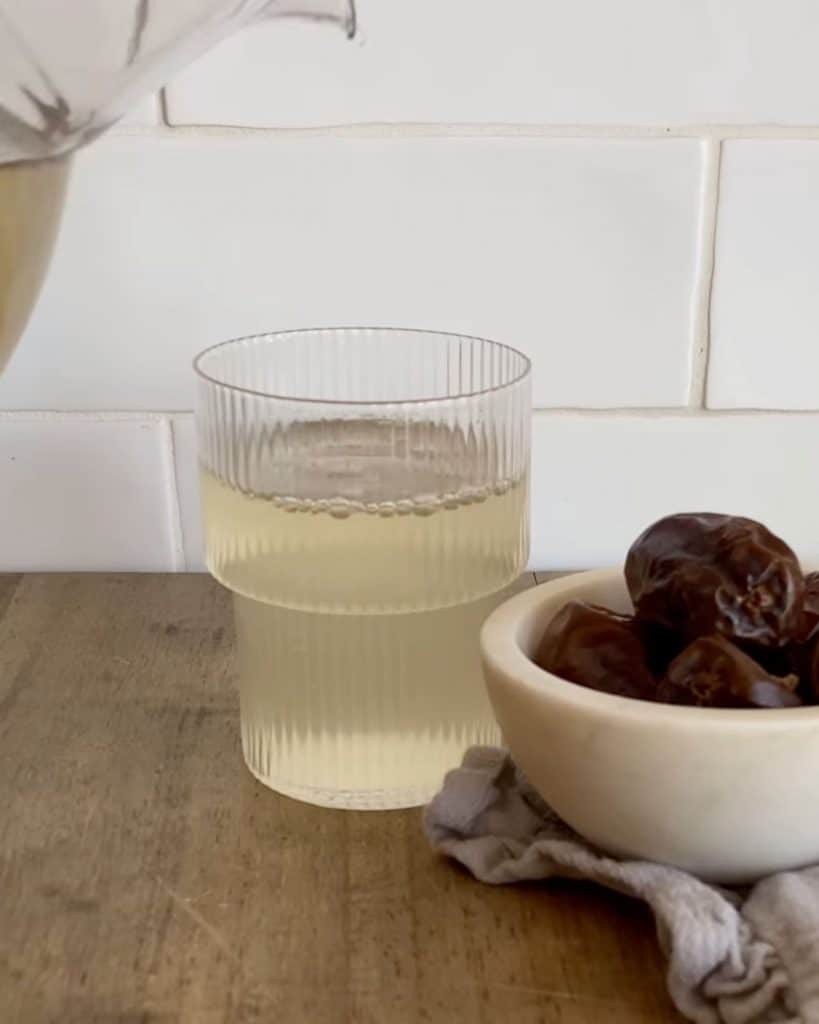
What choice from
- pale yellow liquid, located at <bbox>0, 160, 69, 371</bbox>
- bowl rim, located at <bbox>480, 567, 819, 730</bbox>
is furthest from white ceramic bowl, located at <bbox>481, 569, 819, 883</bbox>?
pale yellow liquid, located at <bbox>0, 160, 69, 371</bbox>

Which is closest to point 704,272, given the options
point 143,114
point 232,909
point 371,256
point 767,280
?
point 767,280

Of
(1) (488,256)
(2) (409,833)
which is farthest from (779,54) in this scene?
(2) (409,833)

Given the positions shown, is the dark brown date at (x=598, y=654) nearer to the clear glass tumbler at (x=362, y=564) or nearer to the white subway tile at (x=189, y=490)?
the clear glass tumbler at (x=362, y=564)

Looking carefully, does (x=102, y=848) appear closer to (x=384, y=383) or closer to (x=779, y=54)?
(x=384, y=383)

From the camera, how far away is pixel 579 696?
36cm

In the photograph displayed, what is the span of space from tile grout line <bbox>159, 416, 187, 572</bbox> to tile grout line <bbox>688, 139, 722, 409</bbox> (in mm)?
256

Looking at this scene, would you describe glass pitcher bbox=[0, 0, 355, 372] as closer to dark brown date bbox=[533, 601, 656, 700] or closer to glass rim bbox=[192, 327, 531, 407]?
glass rim bbox=[192, 327, 531, 407]

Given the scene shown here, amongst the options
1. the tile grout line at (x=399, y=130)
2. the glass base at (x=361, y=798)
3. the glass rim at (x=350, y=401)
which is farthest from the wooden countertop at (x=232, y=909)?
the tile grout line at (x=399, y=130)

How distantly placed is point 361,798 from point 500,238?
0.94ft

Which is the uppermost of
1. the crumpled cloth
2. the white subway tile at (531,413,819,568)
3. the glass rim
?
the glass rim

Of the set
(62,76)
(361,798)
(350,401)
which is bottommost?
(361,798)

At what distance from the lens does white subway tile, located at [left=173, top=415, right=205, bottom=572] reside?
656 mm

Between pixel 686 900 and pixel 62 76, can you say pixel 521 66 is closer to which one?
pixel 62 76

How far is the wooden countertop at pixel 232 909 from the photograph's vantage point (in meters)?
0.35
